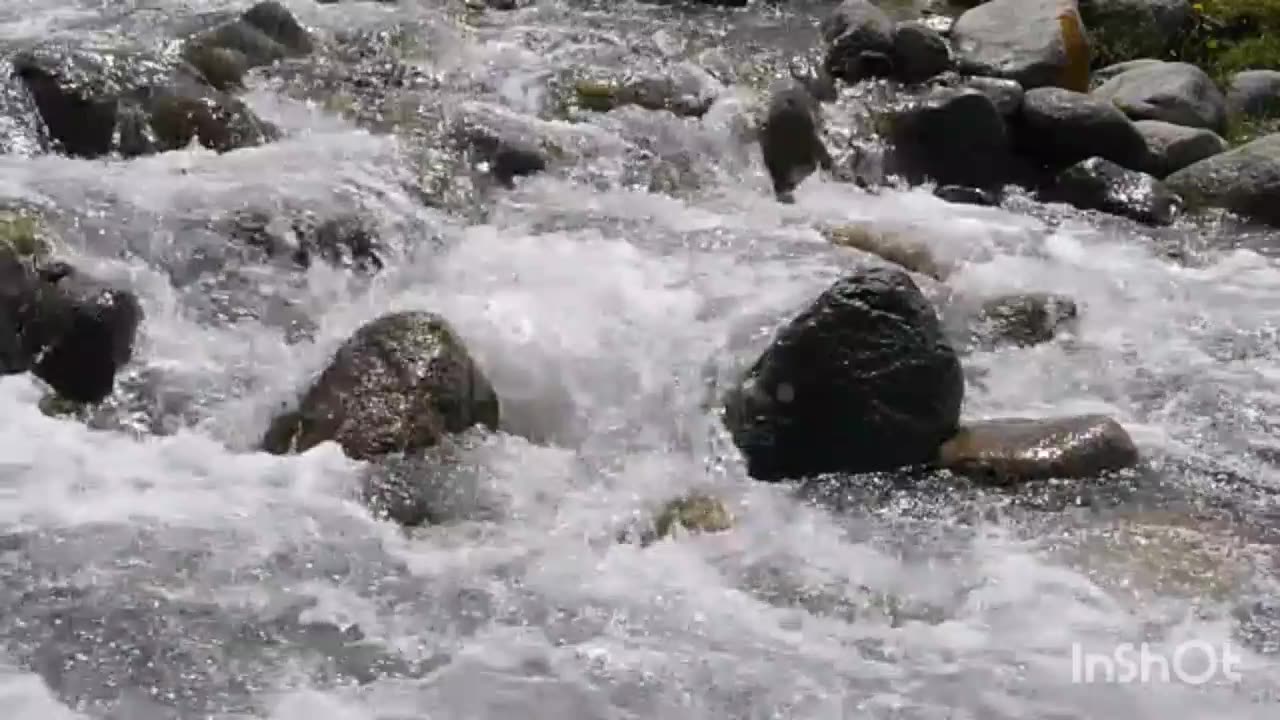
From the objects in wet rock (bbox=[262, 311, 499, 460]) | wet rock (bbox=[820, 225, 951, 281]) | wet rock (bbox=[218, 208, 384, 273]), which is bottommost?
wet rock (bbox=[820, 225, 951, 281])

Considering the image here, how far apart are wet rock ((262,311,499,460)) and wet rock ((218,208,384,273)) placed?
1337 mm

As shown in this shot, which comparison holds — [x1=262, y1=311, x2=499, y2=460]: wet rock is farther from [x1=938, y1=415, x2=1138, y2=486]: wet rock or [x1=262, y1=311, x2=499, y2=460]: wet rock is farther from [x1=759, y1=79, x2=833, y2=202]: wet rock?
[x1=759, y1=79, x2=833, y2=202]: wet rock

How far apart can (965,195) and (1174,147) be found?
1.62 metres

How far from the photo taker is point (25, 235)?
6.59 meters

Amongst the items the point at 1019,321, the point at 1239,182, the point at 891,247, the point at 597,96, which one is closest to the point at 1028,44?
the point at 1239,182

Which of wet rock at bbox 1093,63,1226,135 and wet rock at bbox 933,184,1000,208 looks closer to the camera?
wet rock at bbox 933,184,1000,208

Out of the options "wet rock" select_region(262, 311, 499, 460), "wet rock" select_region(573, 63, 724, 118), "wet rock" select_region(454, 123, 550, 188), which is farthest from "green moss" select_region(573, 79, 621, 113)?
"wet rock" select_region(262, 311, 499, 460)

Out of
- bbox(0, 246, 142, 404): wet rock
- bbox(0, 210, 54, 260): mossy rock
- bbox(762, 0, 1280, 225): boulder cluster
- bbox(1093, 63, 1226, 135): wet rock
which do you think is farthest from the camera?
bbox(1093, 63, 1226, 135): wet rock

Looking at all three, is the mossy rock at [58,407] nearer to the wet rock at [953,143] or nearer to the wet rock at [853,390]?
the wet rock at [853,390]

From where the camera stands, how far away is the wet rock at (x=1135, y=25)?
485 inches

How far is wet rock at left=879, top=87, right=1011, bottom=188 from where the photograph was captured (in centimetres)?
988

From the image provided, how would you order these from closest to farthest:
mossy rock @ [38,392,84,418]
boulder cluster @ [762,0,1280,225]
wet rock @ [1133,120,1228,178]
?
mossy rock @ [38,392,84,418], boulder cluster @ [762,0,1280,225], wet rock @ [1133,120,1228,178]

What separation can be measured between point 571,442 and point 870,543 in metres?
1.45

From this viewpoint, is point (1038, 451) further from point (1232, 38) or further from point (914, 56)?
point (1232, 38)
